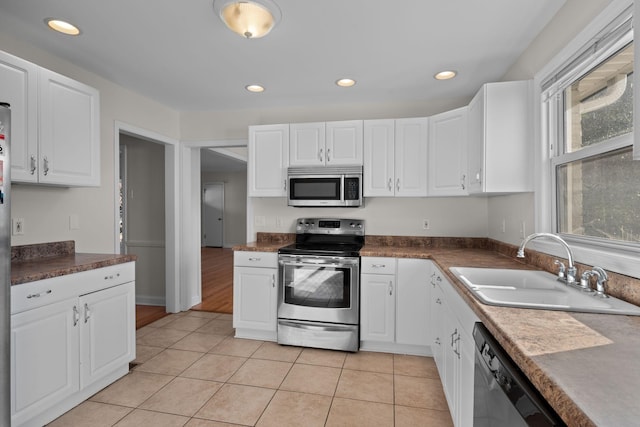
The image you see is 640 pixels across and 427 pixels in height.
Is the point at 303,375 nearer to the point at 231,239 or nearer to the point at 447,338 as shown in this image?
the point at 447,338

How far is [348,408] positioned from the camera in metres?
2.09

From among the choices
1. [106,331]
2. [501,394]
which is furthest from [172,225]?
[501,394]

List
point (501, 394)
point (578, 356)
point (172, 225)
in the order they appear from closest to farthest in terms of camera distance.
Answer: point (578, 356) < point (501, 394) < point (172, 225)

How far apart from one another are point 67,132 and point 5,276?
1.17 m

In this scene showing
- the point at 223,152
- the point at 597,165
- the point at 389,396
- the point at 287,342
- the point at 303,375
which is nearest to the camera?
the point at 597,165

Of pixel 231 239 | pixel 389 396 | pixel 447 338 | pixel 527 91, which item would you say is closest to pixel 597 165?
pixel 527 91

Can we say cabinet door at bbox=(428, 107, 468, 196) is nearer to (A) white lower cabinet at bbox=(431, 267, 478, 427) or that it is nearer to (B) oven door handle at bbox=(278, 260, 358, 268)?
(A) white lower cabinet at bbox=(431, 267, 478, 427)

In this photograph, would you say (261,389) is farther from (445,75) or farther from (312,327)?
(445,75)

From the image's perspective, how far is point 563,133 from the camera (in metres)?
1.98

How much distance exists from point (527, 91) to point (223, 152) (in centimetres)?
480

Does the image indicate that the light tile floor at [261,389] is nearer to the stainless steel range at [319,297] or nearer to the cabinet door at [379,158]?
the stainless steel range at [319,297]

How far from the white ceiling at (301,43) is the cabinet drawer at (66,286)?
5.24 ft

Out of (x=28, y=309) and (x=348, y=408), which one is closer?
(x=28, y=309)

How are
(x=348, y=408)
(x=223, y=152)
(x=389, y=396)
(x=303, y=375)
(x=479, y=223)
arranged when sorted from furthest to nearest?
1. (x=223, y=152)
2. (x=479, y=223)
3. (x=303, y=375)
4. (x=389, y=396)
5. (x=348, y=408)
